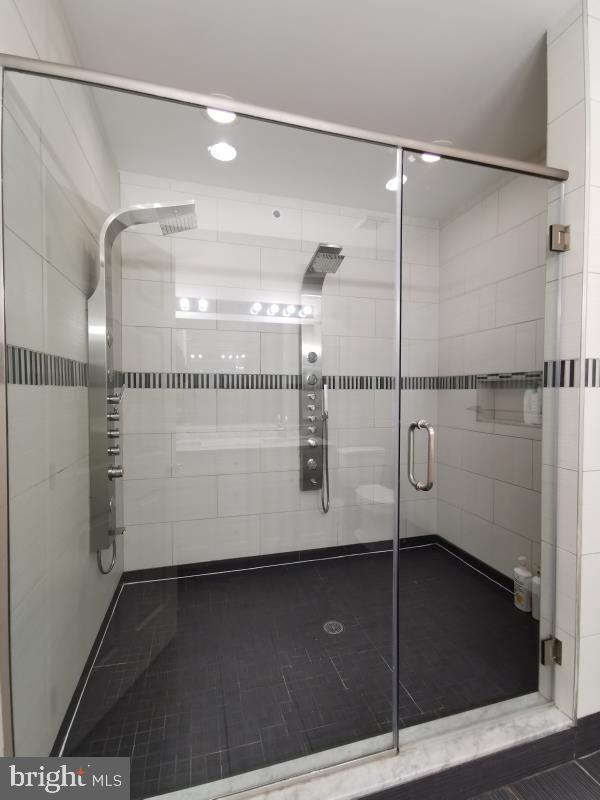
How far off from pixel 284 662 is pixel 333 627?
25cm

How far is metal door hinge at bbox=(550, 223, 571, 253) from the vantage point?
4.07 ft

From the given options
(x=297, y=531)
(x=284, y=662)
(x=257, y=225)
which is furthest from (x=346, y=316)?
(x=284, y=662)

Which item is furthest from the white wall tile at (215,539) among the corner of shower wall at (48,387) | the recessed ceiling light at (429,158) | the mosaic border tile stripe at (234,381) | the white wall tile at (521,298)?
the recessed ceiling light at (429,158)

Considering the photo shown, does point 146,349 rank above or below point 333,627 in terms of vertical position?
above

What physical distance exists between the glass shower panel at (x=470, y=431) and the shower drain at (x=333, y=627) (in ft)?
1.01

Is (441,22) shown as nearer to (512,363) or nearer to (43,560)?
(512,363)

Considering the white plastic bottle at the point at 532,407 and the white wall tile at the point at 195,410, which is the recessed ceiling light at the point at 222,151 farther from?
the white plastic bottle at the point at 532,407

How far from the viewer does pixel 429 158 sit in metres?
1.23

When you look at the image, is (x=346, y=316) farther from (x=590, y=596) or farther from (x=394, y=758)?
(x=394, y=758)

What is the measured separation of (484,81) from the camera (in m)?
1.48

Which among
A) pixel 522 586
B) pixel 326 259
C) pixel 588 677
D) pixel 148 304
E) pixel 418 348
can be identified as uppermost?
pixel 326 259

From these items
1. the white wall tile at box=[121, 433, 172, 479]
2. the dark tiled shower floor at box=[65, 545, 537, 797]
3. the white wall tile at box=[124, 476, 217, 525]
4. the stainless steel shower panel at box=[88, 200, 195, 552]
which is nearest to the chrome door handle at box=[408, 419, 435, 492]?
the dark tiled shower floor at box=[65, 545, 537, 797]

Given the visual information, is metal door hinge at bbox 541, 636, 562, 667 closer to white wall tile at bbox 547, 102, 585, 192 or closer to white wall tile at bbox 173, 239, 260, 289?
white wall tile at bbox 547, 102, 585, 192

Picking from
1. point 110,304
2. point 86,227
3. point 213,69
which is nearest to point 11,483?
point 110,304
